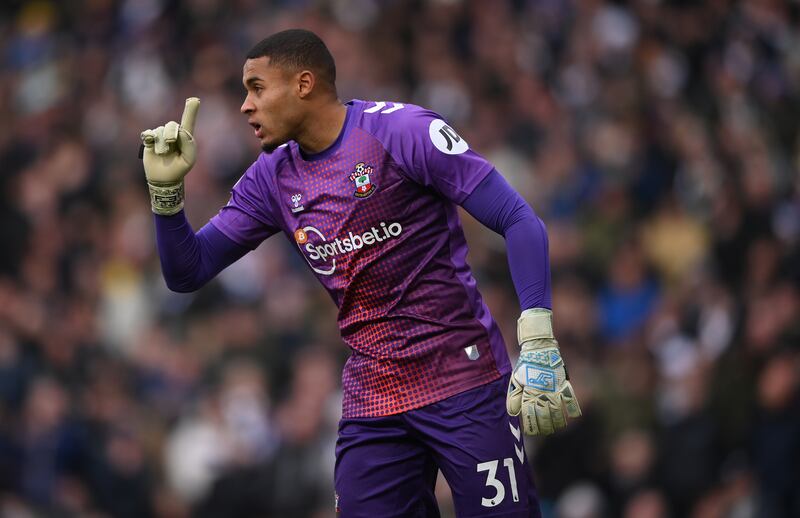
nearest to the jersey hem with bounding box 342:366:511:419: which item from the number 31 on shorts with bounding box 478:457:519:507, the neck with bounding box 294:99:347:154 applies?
the number 31 on shorts with bounding box 478:457:519:507

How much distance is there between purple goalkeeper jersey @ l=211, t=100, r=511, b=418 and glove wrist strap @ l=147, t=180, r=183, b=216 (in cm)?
43

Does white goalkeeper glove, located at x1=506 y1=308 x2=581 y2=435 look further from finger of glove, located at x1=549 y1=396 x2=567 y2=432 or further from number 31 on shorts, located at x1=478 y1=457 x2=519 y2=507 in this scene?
number 31 on shorts, located at x1=478 y1=457 x2=519 y2=507

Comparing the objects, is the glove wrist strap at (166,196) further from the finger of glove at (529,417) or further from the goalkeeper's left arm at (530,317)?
the finger of glove at (529,417)

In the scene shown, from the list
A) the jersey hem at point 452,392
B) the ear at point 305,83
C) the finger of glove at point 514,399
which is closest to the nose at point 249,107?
the ear at point 305,83

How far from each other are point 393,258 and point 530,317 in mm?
619

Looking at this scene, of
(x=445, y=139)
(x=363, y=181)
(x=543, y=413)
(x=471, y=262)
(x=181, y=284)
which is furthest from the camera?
(x=471, y=262)

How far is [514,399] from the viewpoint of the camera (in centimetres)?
496

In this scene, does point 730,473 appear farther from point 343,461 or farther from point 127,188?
point 127,188

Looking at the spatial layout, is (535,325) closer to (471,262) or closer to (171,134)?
(171,134)

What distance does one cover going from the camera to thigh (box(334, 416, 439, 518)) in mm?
5273

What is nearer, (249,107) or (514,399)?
(514,399)

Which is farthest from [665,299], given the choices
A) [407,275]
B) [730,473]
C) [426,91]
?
[407,275]

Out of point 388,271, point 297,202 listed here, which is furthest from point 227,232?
point 388,271

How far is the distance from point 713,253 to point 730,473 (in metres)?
2.19
